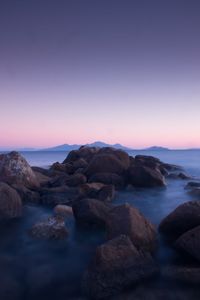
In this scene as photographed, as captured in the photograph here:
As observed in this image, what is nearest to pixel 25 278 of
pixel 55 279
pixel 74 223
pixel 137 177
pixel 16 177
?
pixel 55 279

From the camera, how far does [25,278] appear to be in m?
5.99

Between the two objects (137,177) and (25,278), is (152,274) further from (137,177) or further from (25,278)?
(137,177)

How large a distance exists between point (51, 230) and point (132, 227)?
94.4 inches

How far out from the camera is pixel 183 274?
5.72m

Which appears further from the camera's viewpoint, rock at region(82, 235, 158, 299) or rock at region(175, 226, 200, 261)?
rock at region(175, 226, 200, 261)

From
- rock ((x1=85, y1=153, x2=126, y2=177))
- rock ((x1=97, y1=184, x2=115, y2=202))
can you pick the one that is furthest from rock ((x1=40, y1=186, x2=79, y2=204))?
rock ((x1=85, y1=153, x2=126, y2=177))

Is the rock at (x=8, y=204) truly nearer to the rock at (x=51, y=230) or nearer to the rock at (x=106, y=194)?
A: the rock at (x=51, y=230)

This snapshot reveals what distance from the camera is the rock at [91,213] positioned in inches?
344

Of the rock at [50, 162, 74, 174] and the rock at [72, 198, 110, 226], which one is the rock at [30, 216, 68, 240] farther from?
the rock at [50, 162, 74, 174]

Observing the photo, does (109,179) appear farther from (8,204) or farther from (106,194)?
(8,204)

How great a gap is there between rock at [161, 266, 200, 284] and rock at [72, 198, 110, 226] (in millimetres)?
3018

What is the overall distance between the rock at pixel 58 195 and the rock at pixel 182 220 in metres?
4.42

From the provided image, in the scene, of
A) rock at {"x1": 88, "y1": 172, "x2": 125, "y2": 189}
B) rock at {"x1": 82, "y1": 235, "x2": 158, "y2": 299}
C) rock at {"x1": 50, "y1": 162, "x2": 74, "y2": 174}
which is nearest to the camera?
rock at {"x1": 82, "y1": 235, "x2": 158, "y2": 299}

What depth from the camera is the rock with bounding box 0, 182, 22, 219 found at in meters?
9.64
